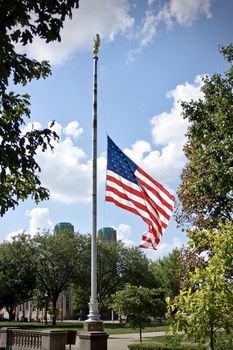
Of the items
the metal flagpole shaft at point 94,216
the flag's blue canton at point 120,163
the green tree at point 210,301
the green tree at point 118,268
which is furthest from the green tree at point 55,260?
the green tree at point 210,301

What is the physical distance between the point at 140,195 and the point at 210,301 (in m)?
8.70

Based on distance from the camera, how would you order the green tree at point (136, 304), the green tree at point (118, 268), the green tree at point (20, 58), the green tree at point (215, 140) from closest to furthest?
1. the green tree at point (20, 58)
2. the green tree at point (215, 140)
3. the green tree at point (136, 304)
4. the green tree at point (118, 268)

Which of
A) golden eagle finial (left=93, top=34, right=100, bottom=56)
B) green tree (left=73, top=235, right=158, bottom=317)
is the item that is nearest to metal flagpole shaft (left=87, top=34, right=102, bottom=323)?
golden eagle finial (left=93, top=34, right=100, bottom=56)

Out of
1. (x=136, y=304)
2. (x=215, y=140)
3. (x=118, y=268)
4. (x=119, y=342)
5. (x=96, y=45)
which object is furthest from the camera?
(x=118, y=268)

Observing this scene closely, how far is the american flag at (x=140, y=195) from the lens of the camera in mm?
17766

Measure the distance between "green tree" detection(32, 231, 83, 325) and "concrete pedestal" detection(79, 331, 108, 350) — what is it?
43.4 meters

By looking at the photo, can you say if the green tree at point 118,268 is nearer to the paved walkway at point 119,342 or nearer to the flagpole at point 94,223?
the paved walkway at point 119,342

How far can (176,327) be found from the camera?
33.5 feet

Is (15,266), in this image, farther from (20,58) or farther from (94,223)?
(20,58)

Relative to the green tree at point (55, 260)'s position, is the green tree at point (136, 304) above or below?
below

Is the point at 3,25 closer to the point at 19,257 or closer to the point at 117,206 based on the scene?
the point at 117,206

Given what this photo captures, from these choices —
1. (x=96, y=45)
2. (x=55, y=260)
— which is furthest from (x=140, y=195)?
(x=55, y=260)

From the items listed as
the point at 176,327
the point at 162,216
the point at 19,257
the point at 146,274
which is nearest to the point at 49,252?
the point at 19,257

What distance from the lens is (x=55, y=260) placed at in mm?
60781
